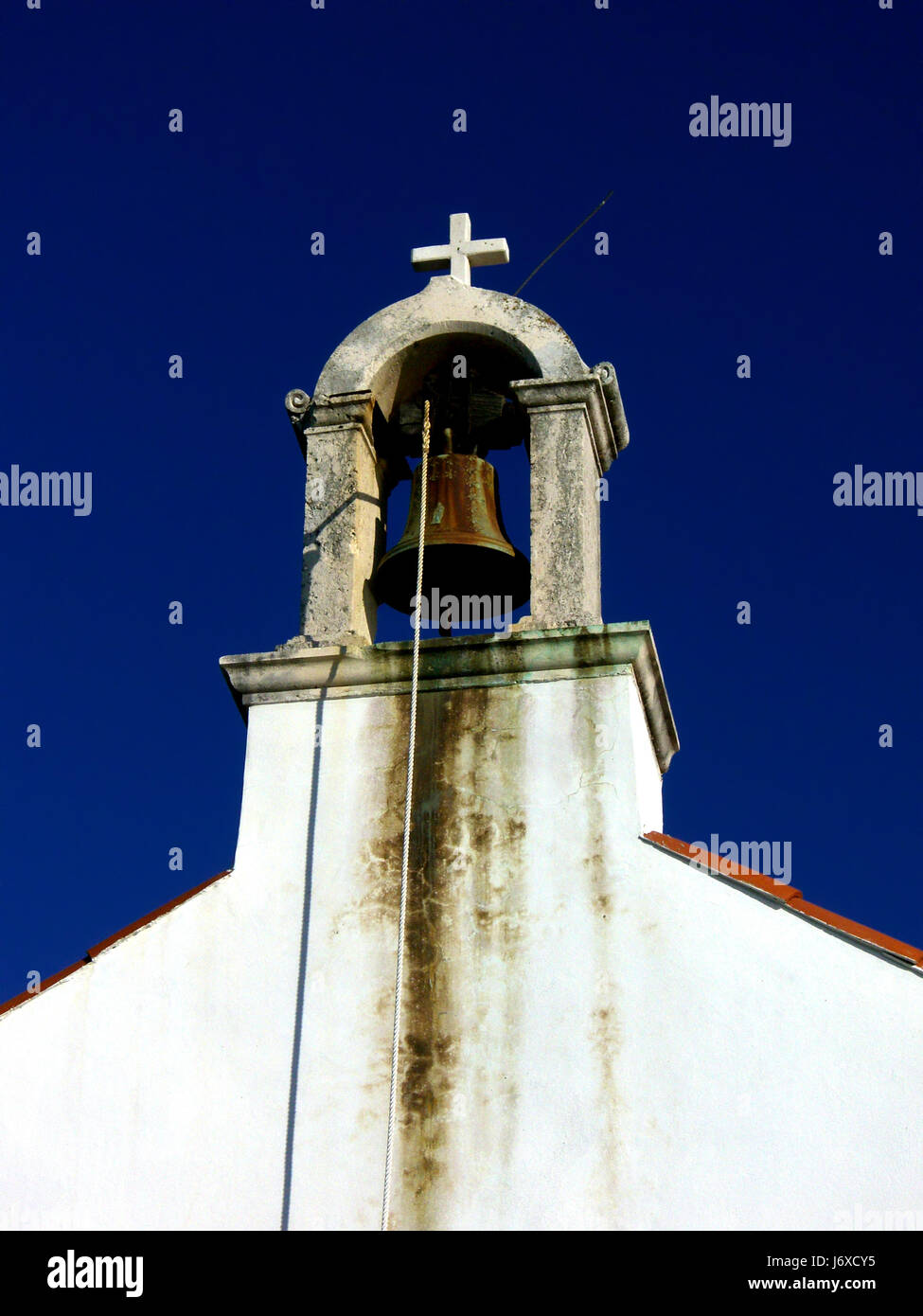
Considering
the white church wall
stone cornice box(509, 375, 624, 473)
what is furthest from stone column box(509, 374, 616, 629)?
the white church wall

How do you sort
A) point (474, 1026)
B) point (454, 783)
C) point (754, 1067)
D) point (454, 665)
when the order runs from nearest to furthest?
point (754, 1067) → point (474, 1026) → point (454, 783) → point (454, 665)

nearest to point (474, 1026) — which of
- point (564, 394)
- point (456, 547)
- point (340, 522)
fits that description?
point (456, 547)

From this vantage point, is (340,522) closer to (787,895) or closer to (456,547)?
(456,547)

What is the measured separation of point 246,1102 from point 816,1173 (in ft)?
6.55

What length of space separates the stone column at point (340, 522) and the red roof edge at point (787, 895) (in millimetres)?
1628

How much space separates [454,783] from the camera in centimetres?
649

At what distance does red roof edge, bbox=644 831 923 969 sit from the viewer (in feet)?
18.9

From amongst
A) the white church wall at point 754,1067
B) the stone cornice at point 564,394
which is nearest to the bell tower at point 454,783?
the stone cornice at point 564,394

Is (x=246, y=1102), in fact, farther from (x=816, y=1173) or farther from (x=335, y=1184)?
(x=816, y=1173)

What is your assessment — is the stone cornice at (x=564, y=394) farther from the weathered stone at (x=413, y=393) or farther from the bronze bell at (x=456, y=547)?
the bronze bell at (x=456, y=547)

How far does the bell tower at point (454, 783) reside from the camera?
19.0 ft

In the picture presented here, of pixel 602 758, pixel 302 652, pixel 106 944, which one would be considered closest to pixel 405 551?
pixel 302 652

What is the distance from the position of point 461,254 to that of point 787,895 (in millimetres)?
3475
